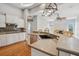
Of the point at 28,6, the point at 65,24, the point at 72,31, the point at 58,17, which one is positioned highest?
the point at 28,6

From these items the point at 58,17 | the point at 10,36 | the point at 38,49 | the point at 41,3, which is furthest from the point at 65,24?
the point at 10,36

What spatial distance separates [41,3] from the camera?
1650mm

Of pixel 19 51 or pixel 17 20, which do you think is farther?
pixel 17 20

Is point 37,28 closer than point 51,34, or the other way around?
point 37,28

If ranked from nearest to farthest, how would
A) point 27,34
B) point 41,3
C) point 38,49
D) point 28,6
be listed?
point 38,49
point 41,3
point 28,6
point 27,34

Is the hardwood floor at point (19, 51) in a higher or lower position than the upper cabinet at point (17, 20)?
lower

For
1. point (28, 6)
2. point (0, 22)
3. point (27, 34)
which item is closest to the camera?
point (28, 6)

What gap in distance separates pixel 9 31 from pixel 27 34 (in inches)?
69.5

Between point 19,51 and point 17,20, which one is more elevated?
point 17,20

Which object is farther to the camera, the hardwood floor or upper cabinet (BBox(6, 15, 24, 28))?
upper cabinet (BBox(6, 15, 24, 28))

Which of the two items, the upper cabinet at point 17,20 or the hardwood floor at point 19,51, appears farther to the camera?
the upper cabinet at point 17,20

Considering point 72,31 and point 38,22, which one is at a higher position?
point 38,22

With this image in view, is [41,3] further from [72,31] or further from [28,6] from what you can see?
[72,31]

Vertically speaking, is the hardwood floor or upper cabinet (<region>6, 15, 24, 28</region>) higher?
upper cabinet (<region>6, 15, 24, 28</region>)
